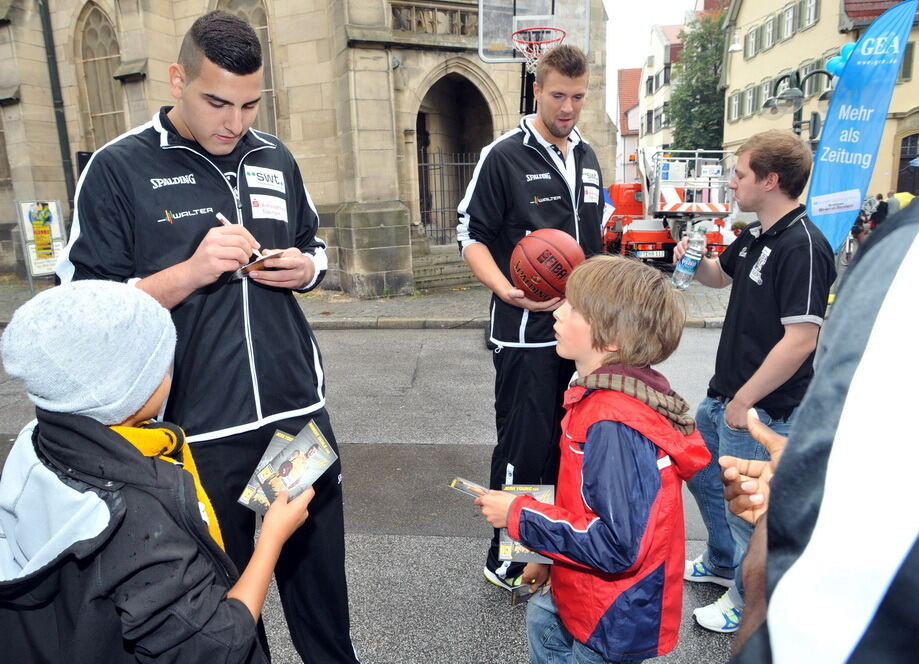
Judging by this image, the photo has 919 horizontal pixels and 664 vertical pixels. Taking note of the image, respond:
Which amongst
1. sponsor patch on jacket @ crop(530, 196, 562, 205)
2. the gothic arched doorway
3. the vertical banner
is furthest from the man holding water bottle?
the gothic arched doorway

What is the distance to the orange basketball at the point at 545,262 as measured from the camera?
279 cm

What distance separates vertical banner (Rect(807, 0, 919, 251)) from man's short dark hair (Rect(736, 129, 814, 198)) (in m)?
4.77

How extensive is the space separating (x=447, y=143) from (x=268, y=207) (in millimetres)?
16012

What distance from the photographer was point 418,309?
36.7ft

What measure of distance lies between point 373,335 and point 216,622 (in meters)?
8.57

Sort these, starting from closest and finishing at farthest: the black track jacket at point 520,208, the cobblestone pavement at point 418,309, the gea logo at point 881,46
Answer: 1. the black track jacket at point 520,208
2. the gea logo at point 881,46
3. the cobblestone pavement at point 418,309

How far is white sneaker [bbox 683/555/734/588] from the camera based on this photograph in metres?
3.26

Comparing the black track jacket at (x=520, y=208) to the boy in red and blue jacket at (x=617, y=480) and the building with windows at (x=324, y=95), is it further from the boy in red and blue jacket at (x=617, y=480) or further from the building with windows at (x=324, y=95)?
the building with windows at (x=324, y=95)

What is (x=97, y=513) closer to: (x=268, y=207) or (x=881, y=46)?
(x=268, y=207)

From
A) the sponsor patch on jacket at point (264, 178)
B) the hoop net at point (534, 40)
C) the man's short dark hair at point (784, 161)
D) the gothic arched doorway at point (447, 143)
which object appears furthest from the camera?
the gothic arched doorway at point (447, 143)

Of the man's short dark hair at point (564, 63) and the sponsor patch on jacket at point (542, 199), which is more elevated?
the man's short dark hair at point (564, 63)

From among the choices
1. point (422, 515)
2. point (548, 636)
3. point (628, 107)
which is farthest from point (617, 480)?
point (628, 107)

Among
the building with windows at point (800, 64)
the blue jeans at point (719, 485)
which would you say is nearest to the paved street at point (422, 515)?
the blue jeans at point (719, 485)

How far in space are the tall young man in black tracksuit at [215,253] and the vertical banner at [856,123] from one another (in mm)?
6642
